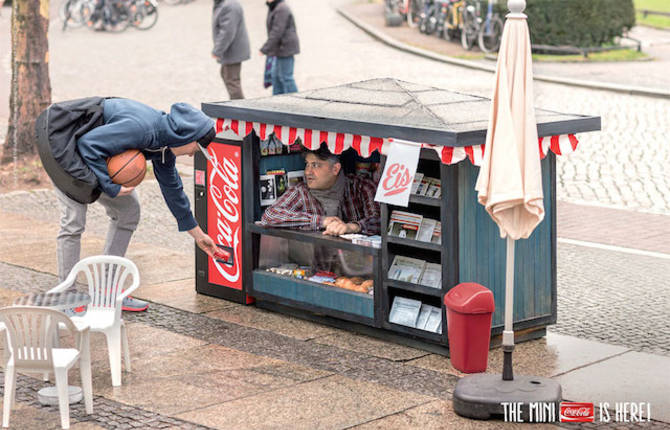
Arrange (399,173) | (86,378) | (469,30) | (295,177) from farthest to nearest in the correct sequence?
(469,30), (295,177), (399,173), (86,378)

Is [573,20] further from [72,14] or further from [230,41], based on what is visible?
[72,14]

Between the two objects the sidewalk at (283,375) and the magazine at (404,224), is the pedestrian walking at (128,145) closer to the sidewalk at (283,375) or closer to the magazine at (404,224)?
the sidewalk at (283,375)

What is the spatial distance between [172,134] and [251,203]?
→ 1.10 m

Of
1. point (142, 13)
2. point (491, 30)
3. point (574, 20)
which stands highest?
point (142, 13)

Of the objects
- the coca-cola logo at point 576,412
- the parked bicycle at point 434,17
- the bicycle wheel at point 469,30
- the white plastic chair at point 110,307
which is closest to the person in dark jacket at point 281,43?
the white plastic chair at point 110,307

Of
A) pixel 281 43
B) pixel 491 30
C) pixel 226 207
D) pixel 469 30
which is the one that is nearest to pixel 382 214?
pixel 226 207

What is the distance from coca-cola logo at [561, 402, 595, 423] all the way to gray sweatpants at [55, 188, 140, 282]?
3.43 m

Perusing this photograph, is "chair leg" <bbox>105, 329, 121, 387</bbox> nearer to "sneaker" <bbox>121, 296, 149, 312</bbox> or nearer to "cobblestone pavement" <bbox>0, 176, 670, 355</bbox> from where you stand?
"sneaker" <bbox>121, 296, 149, 312</bbox>

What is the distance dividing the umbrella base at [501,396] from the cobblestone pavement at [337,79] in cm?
586

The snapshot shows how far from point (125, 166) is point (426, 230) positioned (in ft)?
6.45

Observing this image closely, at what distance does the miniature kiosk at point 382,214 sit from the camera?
22.3ft

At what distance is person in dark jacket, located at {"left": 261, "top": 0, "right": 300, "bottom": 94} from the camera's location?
1648cm

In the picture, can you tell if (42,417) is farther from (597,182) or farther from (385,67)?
(385,67)

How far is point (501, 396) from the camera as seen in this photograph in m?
5.83
